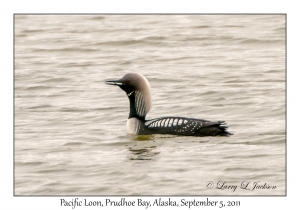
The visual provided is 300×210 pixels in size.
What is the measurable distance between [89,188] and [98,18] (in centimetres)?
1310

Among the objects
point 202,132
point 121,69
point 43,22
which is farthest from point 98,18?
point 202,132

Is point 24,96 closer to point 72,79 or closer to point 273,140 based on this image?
point 72,79

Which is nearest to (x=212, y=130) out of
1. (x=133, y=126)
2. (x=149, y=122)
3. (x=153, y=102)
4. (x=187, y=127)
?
(x=187, y=127)

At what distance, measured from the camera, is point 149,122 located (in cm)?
1041

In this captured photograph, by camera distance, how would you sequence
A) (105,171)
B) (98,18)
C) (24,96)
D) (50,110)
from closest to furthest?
(105,171) < (50,110) < (24,96) < (98,18)

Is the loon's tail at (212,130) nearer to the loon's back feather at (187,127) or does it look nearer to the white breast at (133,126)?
the loon's back feather at (187,127)

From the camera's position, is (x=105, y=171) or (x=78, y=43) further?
(x=78, y=43)

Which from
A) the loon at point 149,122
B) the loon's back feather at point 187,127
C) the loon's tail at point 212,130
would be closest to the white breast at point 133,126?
the loon at point 149,122

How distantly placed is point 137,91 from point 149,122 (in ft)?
1.46

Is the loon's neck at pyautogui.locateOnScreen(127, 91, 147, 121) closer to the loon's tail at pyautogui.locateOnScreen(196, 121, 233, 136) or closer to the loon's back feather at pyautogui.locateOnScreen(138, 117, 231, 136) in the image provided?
the loon's back feather at pyautogui.locateOnScreen(138, 117, 231, 136)

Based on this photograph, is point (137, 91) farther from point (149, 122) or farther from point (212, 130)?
point (212, 130)

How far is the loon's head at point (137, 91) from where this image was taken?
10.5 metres

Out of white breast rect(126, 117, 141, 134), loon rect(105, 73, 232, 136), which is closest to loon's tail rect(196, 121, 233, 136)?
loon rect(105, 73, 232, 136)
